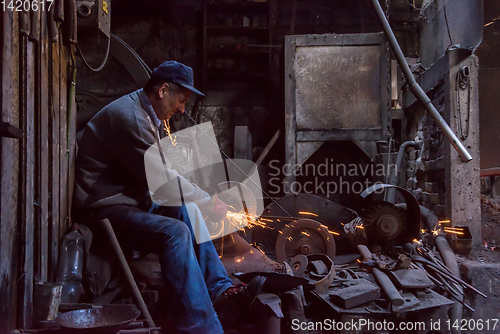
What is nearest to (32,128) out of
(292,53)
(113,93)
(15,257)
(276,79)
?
(15,257)

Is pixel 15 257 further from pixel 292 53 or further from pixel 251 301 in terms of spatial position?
pixel 292 53

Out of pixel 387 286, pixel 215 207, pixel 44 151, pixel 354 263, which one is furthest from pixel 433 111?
pixel 44 151

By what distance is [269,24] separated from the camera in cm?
659

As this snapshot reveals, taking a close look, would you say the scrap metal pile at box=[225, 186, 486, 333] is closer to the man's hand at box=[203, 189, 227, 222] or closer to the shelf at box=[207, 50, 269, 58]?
the man's hand at box=[203, 189, 227, 222]

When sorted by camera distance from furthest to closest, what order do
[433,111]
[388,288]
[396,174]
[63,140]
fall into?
[396,174] < [433,111] < [388,288] < [63,140]

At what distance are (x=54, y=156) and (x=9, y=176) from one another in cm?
48

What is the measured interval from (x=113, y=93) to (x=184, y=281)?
3354 millimetres

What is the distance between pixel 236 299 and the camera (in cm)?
250

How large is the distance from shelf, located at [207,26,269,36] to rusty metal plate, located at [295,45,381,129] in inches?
51.8

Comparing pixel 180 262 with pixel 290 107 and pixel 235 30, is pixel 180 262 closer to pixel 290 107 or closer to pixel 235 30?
pixel 290 107

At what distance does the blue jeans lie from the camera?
83.4 inches

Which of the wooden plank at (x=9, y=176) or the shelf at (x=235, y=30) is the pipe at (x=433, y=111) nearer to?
the shelf at (x=235, y=30)

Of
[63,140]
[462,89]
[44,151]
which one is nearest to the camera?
[44,151]

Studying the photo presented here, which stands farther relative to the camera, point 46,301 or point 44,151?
point 44,151
